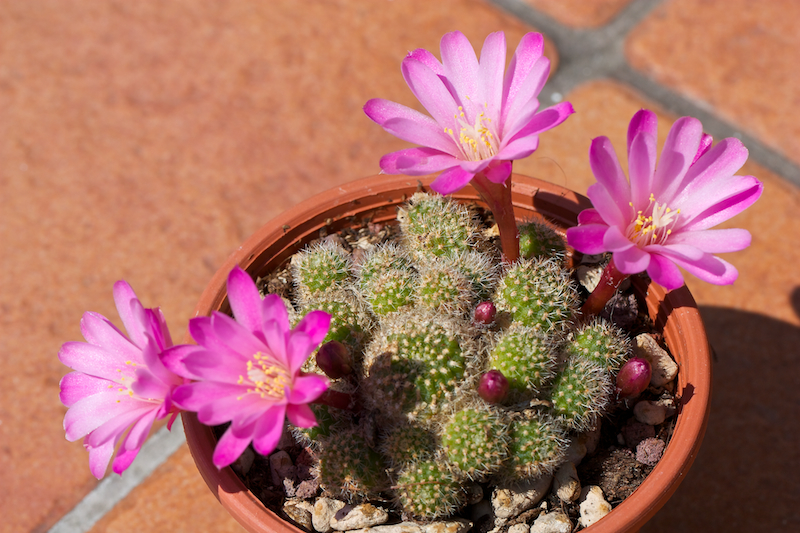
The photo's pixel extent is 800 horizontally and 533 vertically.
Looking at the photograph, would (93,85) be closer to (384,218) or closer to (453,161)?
(384,218)

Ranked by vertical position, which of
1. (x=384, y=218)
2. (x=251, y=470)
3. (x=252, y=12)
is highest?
(x=252, y=12)

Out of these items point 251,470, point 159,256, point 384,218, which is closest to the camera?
point 251,470

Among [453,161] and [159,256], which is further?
[159,256]

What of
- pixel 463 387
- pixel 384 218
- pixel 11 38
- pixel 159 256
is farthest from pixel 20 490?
pixel 11 38

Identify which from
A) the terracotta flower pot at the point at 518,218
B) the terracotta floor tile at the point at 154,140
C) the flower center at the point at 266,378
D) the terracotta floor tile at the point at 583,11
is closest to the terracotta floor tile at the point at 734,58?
the terracotta floor tile at the point at 583,11

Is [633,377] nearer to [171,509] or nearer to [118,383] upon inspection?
[118,383]

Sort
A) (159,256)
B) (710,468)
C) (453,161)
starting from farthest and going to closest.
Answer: (159,256)
(710,468)
(453,161)

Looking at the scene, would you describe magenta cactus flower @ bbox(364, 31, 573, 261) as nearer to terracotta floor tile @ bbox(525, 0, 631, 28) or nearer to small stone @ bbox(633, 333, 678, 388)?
small stone @ bbox(633, 333, 678, 388)
